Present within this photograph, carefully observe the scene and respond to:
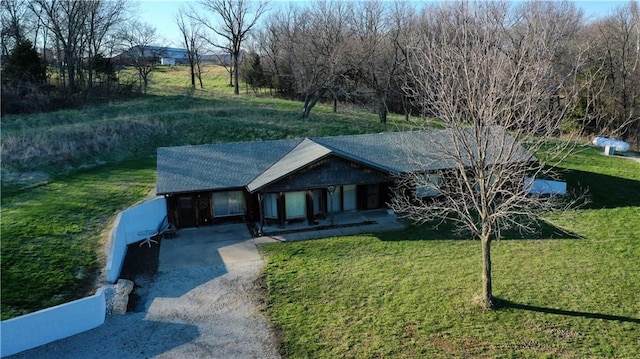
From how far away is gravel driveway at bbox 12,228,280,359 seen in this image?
13.1m

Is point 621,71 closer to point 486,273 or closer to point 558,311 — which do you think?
point 558,311

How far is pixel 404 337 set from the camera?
13469 millimetres

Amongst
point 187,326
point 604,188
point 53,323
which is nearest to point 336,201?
point 187,326

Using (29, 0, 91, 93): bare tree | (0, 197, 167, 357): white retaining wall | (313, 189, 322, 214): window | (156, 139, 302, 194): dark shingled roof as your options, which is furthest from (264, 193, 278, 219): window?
(29, 0, 91, 93): bare tree

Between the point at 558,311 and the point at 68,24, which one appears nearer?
the point at 558,311

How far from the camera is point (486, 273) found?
584 inches

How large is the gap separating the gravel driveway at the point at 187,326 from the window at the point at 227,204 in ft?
17.6

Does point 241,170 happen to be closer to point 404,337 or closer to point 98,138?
point 404,337

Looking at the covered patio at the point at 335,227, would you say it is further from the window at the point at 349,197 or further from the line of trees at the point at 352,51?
the line of trees at the point at 352,51

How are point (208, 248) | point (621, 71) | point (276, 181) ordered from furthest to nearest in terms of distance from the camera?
point (621, 71) → point (276, 181) → point (208, 248)

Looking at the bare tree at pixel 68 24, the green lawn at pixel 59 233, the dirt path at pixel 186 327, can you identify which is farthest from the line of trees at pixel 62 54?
the dirt path at pixel 186 327

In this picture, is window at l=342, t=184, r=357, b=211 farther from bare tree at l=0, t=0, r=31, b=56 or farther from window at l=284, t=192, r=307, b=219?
bare tree at l=0, t=0, r=31, b=56

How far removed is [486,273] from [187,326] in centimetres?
931

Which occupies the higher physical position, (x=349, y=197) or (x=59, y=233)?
(x=349, y=197)
